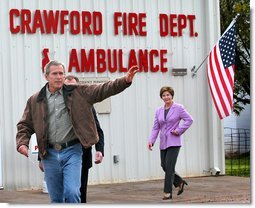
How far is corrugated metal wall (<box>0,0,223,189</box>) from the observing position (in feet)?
45.5

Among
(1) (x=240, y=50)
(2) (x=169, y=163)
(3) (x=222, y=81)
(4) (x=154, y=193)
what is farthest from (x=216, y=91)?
(1) (x=240, y=50)

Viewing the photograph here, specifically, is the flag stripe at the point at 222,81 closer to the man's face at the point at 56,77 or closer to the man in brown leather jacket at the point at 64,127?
the man in brown leather jacket at the point at 64,127

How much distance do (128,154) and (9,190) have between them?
8.00ft

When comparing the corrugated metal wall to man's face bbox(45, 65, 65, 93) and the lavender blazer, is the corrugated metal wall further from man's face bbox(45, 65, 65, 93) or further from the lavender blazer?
man's face bbox(45, 65, 65, 93)

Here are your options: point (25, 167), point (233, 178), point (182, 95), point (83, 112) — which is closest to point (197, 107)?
point (182, 95)

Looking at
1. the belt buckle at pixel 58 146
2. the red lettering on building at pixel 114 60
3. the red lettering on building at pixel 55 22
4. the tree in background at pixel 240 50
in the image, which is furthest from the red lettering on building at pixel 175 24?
the tree in background at pixel 240 50

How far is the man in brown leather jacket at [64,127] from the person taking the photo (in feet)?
26.1

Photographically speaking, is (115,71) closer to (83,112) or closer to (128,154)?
(128,154)

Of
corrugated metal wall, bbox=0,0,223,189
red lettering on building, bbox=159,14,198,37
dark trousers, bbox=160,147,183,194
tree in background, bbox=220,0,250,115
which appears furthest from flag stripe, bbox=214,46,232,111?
tree in background, bbox=220,0,250,115

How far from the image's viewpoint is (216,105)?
15.0 meters

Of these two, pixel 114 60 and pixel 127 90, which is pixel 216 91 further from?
pixel 114 60

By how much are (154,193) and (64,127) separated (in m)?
5.38

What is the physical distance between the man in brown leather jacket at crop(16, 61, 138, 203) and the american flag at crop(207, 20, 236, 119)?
23.8 feet

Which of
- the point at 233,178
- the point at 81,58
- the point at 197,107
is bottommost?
the point at 233,178
